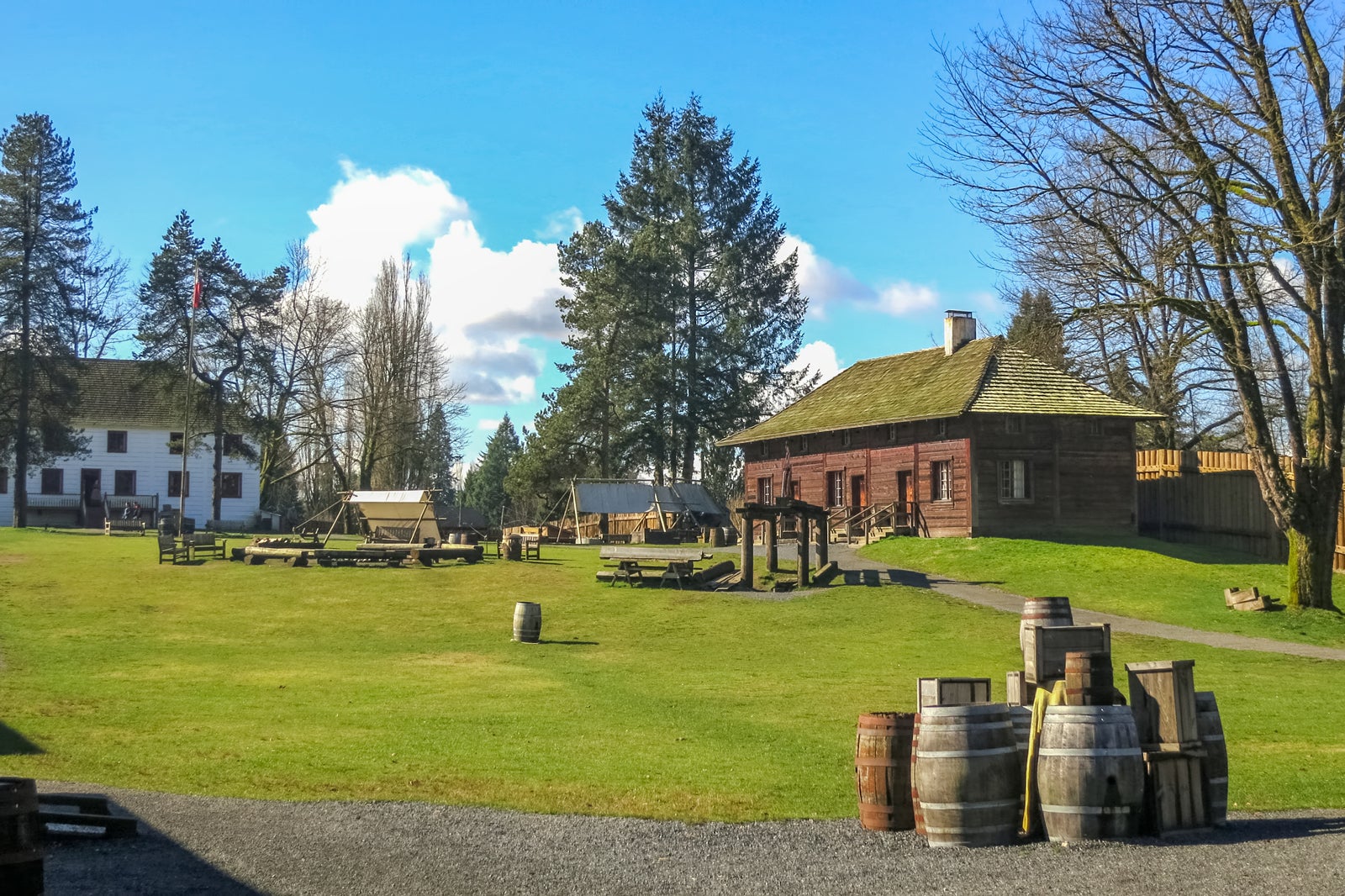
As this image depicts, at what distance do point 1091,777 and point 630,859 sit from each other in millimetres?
3002

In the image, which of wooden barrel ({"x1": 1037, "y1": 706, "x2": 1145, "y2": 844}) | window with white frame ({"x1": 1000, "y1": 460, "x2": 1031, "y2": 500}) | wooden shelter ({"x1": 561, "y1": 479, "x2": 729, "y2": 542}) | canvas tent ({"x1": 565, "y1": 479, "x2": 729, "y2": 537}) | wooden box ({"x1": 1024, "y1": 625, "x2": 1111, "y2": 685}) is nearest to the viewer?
wooden barrel ({"x1": 1037, "y1": 706, "x2": 1145, "y2": 844})

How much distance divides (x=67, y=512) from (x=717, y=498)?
33287mm

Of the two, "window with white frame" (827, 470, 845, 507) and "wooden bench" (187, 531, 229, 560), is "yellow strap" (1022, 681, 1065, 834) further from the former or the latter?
"window with white frame" (827, 470, 845, 507)

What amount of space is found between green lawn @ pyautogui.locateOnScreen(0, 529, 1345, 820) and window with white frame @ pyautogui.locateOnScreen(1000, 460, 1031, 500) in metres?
11.6

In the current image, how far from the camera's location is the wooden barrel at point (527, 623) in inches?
923

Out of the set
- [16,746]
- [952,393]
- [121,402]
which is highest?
[121,402]

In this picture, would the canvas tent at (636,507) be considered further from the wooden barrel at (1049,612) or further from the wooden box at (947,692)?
the wooden box at (947,692)

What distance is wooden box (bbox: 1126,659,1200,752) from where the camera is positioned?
27.3 feet

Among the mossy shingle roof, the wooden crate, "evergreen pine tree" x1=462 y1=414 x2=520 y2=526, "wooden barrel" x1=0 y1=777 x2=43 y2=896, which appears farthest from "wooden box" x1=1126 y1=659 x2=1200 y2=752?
"evergreen pine tree" x1=462 y1=414 x2=520 y2=526

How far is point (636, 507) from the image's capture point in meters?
54.1

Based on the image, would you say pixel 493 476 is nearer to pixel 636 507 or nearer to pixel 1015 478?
pixel 636 507

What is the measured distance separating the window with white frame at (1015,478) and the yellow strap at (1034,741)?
32.6 metres

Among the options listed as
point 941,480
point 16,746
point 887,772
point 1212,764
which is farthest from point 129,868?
point 941,480

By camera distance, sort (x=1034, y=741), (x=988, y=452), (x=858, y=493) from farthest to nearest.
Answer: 1. (x=858, y=493)
2. (x=988, y=452)
3. (x=1034, y=741)
